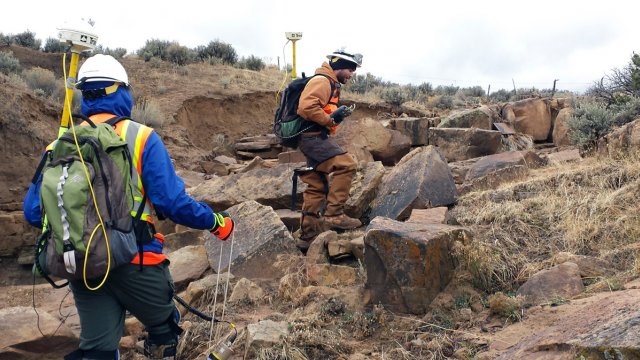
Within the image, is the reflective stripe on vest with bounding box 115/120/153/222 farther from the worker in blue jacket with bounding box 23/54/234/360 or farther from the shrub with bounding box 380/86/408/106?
the shrub with bounding box 380/86/408/106

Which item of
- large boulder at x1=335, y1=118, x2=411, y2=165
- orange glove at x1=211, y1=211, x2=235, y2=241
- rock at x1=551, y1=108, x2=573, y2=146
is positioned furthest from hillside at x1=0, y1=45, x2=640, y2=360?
rock at x1=551, y1=108, x2=573, y2=146

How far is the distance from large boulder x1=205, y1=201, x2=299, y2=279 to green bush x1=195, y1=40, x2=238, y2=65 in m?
18.3

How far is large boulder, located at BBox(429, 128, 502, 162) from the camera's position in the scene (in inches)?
423

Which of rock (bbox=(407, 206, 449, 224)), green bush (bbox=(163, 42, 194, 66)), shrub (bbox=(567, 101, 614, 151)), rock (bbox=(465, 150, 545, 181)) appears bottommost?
rock (bbox=(407, 206, 449, 224))

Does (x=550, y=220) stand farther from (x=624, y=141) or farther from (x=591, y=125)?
(x=591, y=125)

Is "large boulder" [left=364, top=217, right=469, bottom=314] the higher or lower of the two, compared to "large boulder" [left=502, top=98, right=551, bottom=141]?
lower

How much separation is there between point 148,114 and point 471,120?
773 centimetres

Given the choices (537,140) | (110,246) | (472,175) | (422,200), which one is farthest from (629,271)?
(537,140)

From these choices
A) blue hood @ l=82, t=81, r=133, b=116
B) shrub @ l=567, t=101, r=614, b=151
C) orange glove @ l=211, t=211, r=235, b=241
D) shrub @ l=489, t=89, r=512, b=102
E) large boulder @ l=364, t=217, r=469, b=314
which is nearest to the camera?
blue hood @ l=82, t=81, r=133, b=116

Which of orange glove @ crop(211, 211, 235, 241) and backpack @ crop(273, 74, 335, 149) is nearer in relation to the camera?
orange glove @ crop(211, 211, 235, 241)

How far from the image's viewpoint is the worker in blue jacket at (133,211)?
10.00 feet

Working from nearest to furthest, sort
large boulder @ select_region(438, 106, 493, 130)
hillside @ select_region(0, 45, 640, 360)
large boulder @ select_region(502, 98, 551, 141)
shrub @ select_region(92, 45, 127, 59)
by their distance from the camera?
hillside @ select_region(0, 45, 640, 360) → large boulder @ select_region(438, 106, 493, 130) → large boulder @ select_region(502, 98, 551, 141) → shrub @ select_region(92, 45, 127, 59)

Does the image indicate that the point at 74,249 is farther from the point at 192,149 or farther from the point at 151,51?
the point at 151,51

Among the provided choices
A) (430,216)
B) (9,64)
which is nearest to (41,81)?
(9,64)
